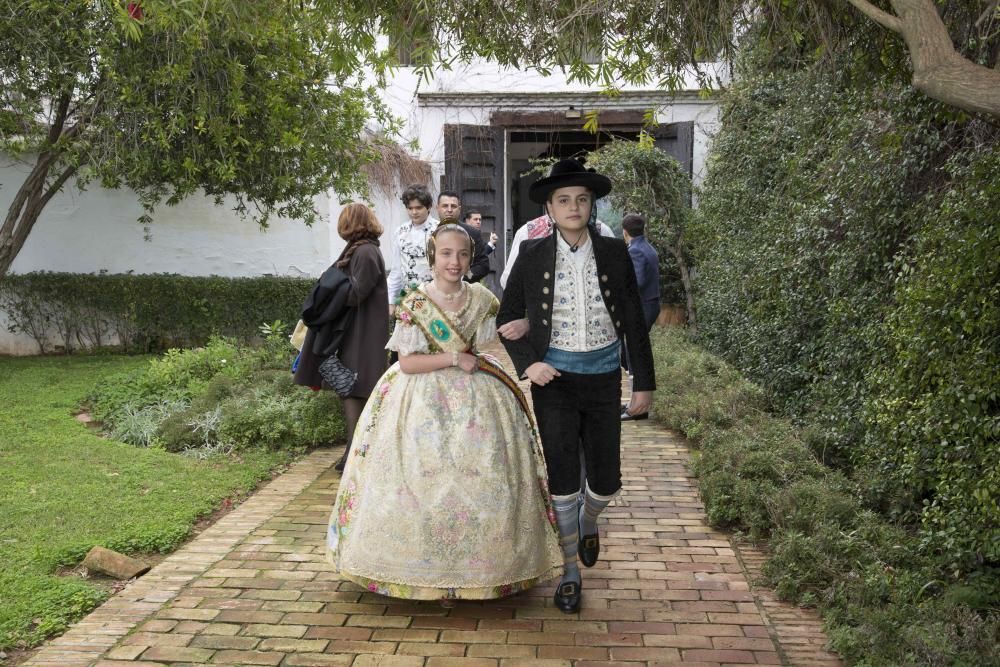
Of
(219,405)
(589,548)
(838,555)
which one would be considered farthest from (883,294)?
(219,405)

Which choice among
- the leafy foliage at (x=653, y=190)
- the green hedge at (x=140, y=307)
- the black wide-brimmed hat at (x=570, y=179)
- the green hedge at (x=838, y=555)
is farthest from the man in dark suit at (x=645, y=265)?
the green hedge at (x=140, y=307)

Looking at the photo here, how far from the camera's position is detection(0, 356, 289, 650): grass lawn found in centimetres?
437

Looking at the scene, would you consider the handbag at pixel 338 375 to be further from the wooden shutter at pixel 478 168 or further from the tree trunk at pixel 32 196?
the wooden shutter at pixel 478 168

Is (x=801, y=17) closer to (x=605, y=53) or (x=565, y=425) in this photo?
(x=605, y=53)

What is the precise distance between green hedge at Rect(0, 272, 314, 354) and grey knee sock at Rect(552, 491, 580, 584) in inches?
368

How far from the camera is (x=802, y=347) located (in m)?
7.72

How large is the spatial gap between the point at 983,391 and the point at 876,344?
168cm

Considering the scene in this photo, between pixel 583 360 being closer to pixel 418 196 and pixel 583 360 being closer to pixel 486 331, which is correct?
pixel 486 331

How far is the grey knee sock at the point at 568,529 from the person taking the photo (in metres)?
4.30

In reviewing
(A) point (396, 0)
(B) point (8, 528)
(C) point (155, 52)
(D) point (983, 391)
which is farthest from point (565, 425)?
(C) point (155, 52)

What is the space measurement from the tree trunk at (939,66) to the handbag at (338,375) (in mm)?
4251

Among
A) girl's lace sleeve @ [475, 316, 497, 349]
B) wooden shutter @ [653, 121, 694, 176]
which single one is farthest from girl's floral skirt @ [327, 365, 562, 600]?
wooden shutter @ [653, 121, 694, 176]

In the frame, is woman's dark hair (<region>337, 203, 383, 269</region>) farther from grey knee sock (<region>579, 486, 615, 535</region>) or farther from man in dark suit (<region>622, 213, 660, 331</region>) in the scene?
man in dark suit (<region>622, 213, 660, 331</region>)

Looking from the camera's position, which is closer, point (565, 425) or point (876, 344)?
point (565, 425)
